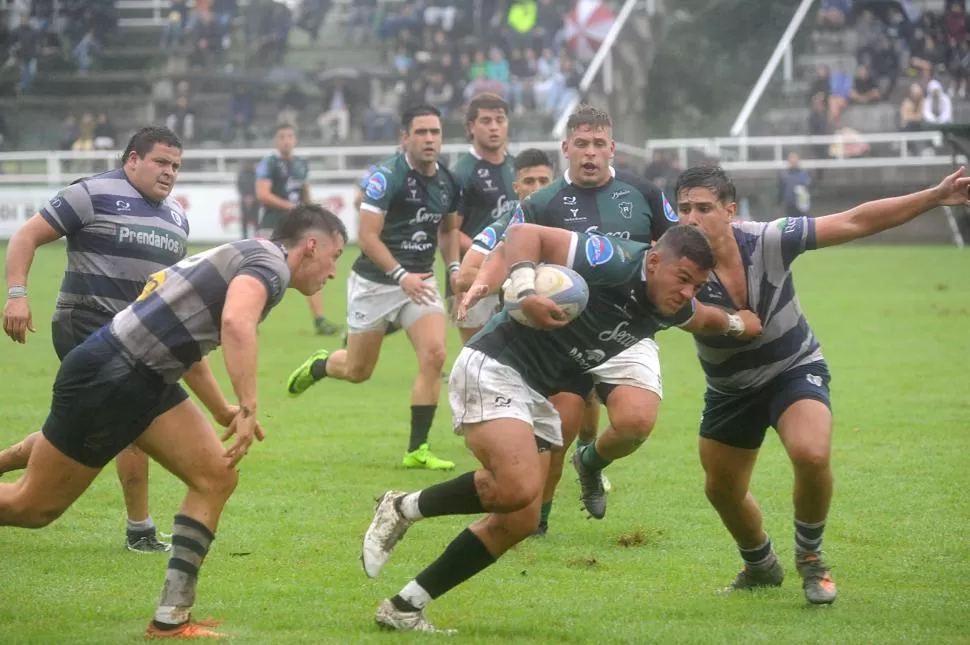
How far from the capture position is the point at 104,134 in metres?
36.2

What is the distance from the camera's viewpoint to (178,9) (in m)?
41.4

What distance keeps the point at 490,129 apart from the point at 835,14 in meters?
28.5

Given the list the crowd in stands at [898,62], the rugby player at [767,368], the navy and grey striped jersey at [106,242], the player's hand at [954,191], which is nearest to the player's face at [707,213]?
the rugby player at [767,368]

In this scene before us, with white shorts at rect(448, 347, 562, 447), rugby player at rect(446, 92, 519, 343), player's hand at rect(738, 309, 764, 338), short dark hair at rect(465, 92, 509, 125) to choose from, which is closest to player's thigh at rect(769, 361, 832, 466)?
player's hand at rect(738, 309, 764, 338)

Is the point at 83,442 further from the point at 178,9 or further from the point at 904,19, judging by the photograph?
the point at 178,9

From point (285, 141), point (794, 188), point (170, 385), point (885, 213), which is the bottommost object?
point (794, 188)

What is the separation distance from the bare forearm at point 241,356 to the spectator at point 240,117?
32444 millimetres

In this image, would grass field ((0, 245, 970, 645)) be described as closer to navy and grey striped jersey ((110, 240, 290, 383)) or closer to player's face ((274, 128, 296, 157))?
navy and grey striped jersey ((110, 240, 290, 383))

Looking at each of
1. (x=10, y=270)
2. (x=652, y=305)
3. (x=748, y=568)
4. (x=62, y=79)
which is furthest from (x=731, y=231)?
(x=62, y=79)

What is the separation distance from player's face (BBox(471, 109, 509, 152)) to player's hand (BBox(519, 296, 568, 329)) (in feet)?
16.5

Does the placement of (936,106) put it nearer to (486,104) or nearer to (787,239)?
(486,104)

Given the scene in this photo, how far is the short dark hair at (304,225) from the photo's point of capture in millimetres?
5992

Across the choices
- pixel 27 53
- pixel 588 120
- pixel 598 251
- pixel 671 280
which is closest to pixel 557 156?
pixel 27 53

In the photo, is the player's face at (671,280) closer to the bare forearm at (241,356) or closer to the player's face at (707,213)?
the player's face at (707,213)
